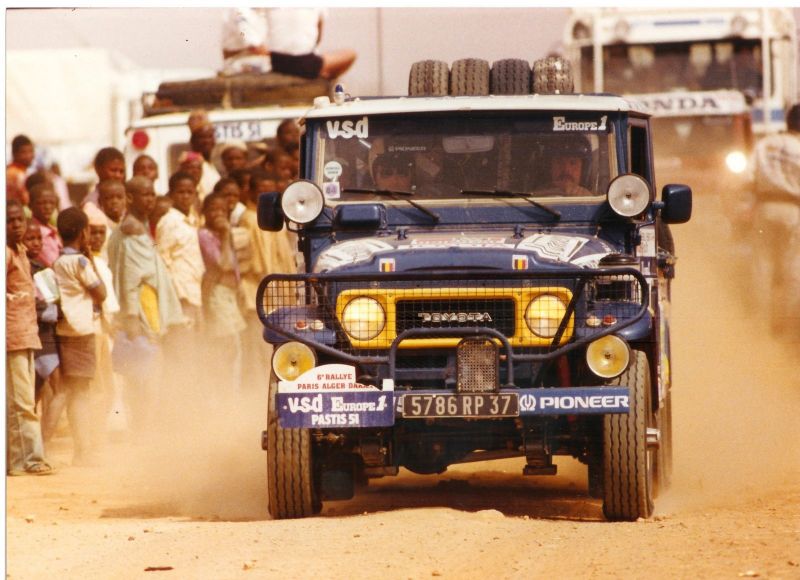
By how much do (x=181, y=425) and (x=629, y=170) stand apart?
5.25 metres

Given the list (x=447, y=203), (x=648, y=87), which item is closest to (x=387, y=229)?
(x=447, y=203)

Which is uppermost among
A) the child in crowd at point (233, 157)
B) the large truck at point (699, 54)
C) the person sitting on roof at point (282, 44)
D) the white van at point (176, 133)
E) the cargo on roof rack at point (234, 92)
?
the large truck at point (699, 54)

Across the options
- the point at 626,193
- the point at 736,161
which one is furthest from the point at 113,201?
the point at 736,161

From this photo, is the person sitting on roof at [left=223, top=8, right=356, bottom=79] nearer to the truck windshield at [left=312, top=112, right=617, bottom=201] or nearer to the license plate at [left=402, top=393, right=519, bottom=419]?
the truck windshield at [left=312, top=112, right=617, bottom=201]

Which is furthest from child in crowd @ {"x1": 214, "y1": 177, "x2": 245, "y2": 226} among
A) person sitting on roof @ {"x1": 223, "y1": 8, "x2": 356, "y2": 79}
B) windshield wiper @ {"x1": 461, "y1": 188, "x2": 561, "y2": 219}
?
windshield wiper @ {"x1": 461, "y1": 188, "x2": 561, "y2": 219}

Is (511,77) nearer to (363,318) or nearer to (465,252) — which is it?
(465,252)

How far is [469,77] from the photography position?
34.8ft

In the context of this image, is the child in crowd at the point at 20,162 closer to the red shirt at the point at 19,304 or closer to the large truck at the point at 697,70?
the red shirt at the point at 19,304

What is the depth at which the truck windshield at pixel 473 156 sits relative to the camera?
977cm

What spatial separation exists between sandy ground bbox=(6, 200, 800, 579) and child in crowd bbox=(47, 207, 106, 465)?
1.19ft

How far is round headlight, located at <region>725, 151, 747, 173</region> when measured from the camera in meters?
19.9

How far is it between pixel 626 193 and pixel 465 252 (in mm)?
1071

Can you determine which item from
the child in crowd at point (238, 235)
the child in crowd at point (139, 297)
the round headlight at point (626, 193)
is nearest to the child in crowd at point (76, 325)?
the child in crowd at point (139, 297)

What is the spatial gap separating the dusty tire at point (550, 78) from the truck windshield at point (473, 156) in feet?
2.55
